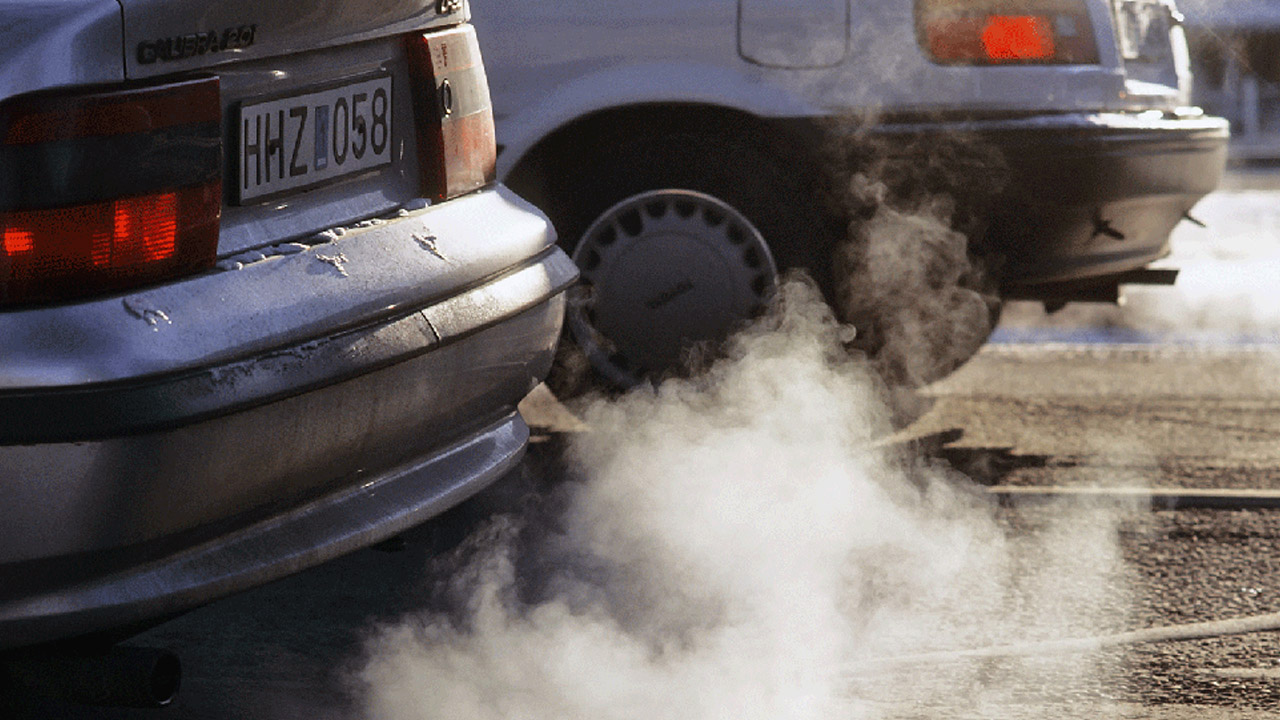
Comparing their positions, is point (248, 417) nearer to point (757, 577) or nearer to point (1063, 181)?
point (757, 577)

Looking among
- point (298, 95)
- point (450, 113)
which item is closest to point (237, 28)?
point (298, 95)

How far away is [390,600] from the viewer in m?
3.69

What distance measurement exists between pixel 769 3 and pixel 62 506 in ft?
9.60

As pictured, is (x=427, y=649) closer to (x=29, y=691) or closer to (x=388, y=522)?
(x=388, y=522)

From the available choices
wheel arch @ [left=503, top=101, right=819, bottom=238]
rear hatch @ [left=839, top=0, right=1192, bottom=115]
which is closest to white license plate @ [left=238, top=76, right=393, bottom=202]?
wheel arch @ [left=503, top=101, right=819, bottom=238]

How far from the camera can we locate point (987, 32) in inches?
187

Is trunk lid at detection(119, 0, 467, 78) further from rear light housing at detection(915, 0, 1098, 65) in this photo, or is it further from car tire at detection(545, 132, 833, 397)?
rear light housing at detection(915, 0, 1098, 65)

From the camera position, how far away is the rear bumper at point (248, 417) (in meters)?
2.29

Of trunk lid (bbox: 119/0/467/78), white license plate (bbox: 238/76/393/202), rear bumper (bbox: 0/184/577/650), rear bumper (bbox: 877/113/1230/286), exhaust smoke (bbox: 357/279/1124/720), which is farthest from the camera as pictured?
rear bumper (bbox: 877/113/1230/286)

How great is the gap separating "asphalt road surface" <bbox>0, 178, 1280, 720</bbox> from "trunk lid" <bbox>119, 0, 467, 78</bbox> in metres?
0.91

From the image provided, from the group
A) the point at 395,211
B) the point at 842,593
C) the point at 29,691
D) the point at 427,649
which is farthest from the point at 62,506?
the point at 842,593

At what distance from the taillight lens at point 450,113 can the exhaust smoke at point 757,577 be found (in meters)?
0.86

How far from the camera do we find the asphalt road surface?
3.17 metres

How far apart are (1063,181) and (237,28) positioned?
268 cm
